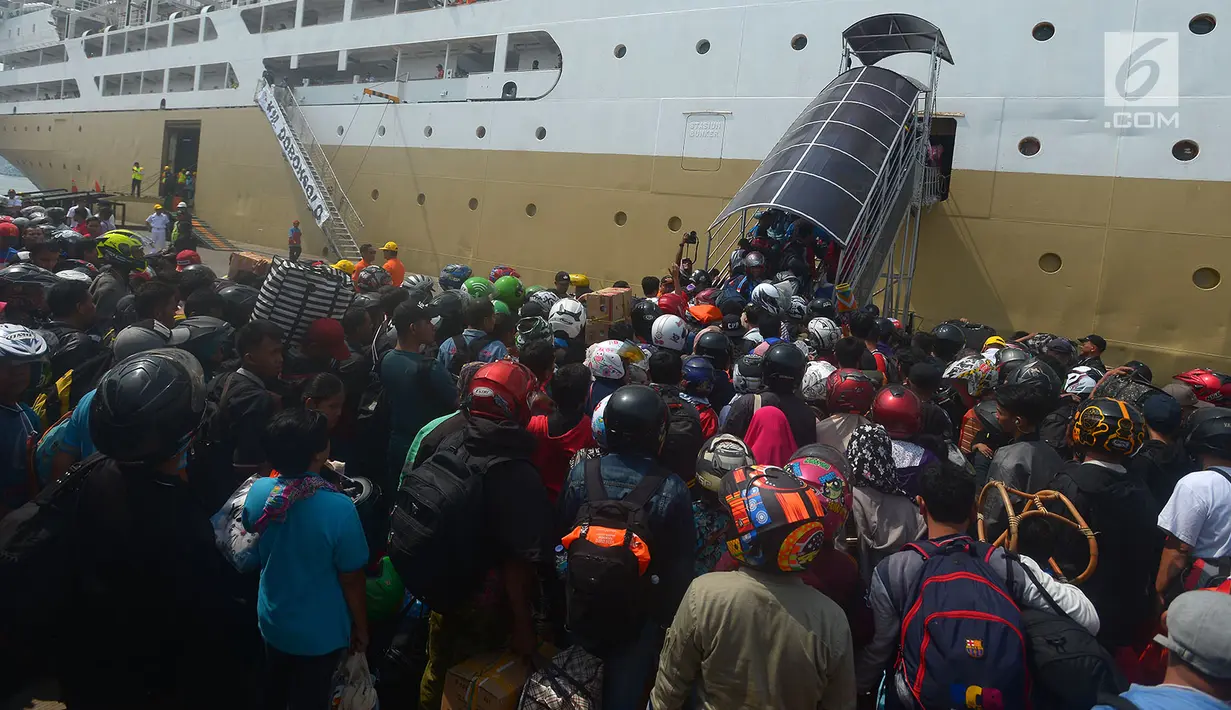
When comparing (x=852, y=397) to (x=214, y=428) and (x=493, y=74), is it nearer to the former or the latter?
(x=214, y=428)

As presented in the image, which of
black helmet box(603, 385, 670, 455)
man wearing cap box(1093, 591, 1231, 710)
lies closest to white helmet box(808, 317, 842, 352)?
black helmet box(603, 385, 670, 455)

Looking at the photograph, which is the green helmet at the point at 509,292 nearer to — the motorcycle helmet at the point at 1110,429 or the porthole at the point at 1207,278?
the motorcycle helmet at the point at 1110,429

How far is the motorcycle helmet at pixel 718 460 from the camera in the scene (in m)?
2.90

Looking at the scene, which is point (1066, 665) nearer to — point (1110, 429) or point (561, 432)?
point (1110, 429)

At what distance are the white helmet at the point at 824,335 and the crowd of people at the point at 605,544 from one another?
168 cm

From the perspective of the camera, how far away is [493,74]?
651 inches

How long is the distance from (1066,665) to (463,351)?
3663 millimetres

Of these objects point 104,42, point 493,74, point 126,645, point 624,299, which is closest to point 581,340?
point 624,299

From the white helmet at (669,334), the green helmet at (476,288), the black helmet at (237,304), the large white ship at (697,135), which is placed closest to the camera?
the white helmet at (669,334)

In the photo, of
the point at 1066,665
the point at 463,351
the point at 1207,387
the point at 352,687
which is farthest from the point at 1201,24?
the point at 352,687

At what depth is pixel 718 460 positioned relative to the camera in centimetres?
292

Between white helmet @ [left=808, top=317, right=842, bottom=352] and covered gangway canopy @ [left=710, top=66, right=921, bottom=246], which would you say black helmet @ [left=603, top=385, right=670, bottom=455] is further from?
covered gangway canopy @ [left=710, top=66, right=921, bottom=246]

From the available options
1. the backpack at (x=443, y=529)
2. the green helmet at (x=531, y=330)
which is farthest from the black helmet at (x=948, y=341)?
the backpack at (x=443, y=529)

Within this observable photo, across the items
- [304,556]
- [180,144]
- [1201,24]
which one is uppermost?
[1201,24]
